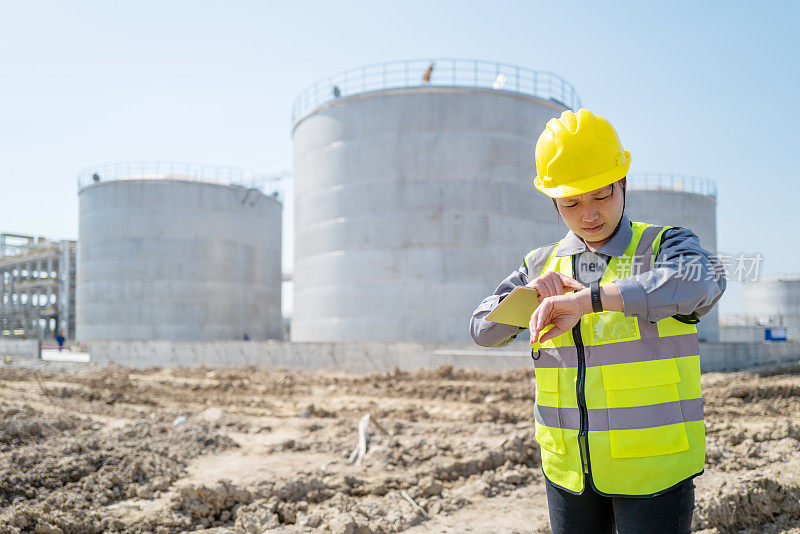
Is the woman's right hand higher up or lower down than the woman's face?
lower down

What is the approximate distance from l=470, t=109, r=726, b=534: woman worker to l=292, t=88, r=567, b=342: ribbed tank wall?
12118mm

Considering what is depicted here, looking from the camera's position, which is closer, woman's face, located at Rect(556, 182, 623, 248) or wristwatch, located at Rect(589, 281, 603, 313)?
wristwatch, located at Rect(589, 281, 603, 313)

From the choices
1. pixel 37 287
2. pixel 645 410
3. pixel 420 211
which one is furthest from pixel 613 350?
pixel 37 287

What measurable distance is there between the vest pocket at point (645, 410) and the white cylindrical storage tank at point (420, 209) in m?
12.1

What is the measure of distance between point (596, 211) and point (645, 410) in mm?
518

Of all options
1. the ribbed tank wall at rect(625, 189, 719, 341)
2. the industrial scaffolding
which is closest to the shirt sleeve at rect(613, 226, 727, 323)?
the ribbed tank wall at rect(625, 189, 719, 341)

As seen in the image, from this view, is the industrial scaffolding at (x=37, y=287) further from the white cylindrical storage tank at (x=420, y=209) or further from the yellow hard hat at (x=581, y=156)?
the yellow hard hat at (x=581, y=156)

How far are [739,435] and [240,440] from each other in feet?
16.3

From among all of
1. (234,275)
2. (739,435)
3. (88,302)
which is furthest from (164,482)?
(88,302)

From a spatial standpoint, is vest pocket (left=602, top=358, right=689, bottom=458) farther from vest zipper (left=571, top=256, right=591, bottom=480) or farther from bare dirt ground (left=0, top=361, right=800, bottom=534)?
bare dirt ground (left=0, top=361, right=800, bottom=534)

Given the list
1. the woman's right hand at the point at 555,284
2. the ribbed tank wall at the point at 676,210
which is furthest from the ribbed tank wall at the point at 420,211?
the woman's right hand at the point at 555,284

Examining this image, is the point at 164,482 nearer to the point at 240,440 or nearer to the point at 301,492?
the point at 301,492

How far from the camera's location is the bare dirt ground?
3592 millimetres

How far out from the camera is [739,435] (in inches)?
208
